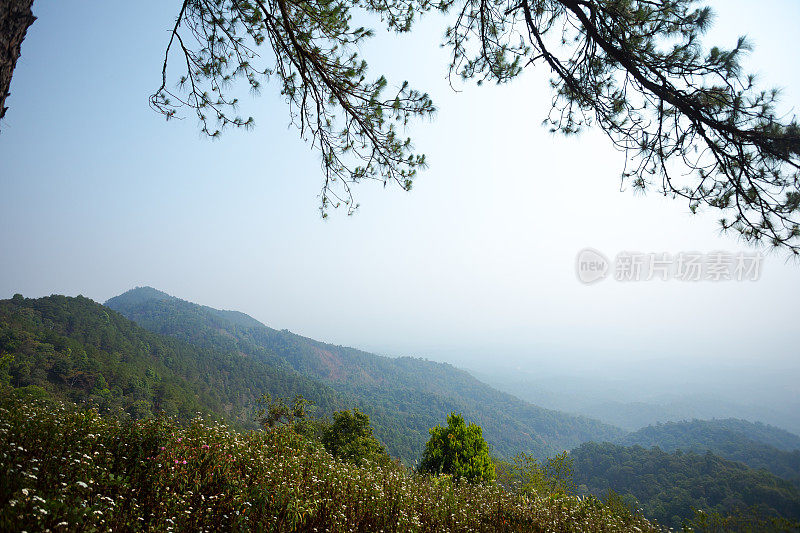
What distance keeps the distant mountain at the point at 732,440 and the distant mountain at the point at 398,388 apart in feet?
90.2

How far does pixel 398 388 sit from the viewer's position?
136500 mm

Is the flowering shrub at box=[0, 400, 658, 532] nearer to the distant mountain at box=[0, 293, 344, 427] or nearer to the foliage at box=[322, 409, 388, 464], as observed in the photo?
the foliage at box=[322, 409, 388, 464]

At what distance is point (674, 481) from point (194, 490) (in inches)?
1997

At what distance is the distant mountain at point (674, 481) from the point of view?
21741 mm

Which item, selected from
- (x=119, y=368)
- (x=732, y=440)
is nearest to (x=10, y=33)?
(x=119, y=368)

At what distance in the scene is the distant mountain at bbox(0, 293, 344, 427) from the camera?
4225cm

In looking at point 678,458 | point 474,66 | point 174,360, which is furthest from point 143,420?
point 174,360

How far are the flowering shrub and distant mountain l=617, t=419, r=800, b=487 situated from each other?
45.3m

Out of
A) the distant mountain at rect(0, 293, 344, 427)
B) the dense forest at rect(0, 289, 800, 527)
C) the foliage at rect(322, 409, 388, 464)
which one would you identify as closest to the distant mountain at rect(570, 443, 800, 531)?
the dense forest at rect(0, 289, 800, 527)

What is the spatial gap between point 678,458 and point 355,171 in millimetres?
59215

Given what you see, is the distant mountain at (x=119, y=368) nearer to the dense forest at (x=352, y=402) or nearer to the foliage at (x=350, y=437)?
the dense forest at (x=352, y=402)

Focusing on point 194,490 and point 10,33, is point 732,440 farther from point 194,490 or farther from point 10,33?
point 10,33

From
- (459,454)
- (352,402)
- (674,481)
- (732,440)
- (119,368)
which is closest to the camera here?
(459,454)

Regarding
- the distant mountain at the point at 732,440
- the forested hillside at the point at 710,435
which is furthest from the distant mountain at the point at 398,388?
the distant mountain at the point at 732,440
